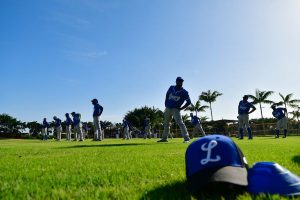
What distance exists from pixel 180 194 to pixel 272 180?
31.6 inches

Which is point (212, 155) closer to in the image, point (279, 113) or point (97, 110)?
point (97, 110)

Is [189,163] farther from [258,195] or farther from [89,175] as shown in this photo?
[89,175]

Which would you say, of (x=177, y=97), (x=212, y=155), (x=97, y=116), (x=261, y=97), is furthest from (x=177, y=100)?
(x=261, y=97)

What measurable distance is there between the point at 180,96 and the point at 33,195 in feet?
37.0

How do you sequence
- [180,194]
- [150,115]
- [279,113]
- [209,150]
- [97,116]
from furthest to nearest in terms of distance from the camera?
[150,115] → [279,113] → [97,116] → [180,194] → [209,150]

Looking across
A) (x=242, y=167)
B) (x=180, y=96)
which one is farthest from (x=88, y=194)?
(x=180, y=96)

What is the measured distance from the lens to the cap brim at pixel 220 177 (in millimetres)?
2400

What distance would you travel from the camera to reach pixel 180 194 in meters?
2.87

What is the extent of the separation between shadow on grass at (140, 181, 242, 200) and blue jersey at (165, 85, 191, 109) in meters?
10.8

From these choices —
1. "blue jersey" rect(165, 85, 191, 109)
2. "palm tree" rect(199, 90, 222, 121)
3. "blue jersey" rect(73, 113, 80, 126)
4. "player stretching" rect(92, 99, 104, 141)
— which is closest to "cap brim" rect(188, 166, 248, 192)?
"blue jersey" rect(165, 85, 191, 109)

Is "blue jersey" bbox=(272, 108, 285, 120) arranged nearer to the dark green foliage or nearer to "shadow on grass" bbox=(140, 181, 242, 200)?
"shadow on grass" bbox=(140, 181, 242, 200)

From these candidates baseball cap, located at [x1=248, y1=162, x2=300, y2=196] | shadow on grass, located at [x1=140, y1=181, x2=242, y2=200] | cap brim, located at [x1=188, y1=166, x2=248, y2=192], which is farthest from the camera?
shadow on grass, located at [x1=140, y1=181, x2=242, y2=200]

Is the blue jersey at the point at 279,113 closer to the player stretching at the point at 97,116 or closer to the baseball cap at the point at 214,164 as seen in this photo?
the player stretching at the point at 97,116

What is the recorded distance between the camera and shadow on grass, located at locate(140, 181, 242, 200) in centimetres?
261
